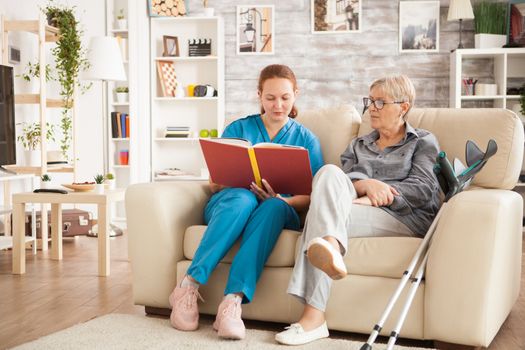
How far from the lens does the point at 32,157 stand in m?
4.57

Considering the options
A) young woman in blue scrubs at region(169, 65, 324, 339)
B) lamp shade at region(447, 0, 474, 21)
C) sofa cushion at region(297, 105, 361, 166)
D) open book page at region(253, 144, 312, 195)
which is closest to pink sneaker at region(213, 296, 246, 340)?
young woman in blue scrubs at region(169, 65, 324, 339)

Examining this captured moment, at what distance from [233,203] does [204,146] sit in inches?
11.8

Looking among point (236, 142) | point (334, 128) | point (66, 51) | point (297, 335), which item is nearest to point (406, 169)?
point (334, 128)

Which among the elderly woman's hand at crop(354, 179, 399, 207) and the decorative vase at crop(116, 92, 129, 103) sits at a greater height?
the decorative vase at crop(116, 92, 129, 103)

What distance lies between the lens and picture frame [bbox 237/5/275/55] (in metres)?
5.89

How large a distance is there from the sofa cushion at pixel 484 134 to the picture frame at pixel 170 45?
3.58 meters

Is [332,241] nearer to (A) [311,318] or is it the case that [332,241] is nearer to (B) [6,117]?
(A) [311,318]

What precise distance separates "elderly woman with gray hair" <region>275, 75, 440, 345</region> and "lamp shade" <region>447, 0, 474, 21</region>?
310 centimetres

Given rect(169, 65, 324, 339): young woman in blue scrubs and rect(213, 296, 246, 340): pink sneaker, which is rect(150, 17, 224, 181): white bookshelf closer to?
rect(169, 65, 324, 339): young woman in blue scrubs

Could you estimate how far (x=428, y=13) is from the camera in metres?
5.72

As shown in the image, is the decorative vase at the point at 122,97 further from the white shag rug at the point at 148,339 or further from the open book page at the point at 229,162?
the white shag rug at the point at 148,339

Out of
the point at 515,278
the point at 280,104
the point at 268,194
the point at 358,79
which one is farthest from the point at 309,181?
the point at 358,79

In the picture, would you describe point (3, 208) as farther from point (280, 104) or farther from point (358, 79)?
point (358, 79)

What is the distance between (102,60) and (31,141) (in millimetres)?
867
